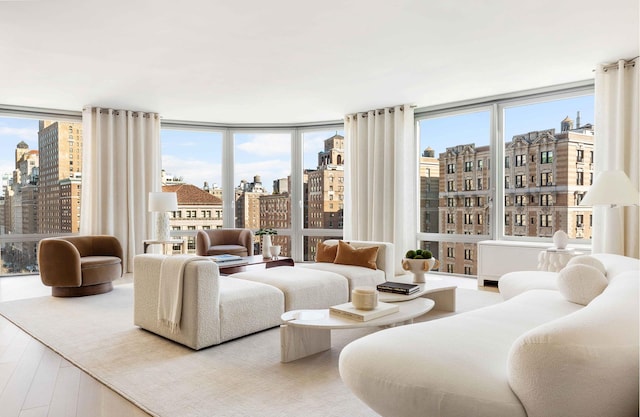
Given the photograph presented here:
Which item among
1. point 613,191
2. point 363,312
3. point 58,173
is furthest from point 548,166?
point 58,173

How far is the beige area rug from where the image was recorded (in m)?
2.31

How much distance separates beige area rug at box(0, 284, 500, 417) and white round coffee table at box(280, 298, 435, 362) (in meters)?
0.07

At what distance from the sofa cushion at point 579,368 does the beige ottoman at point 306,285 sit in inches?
95.6

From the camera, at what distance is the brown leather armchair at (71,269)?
4895 mm

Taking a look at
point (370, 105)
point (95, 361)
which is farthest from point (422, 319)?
point (370, 105)

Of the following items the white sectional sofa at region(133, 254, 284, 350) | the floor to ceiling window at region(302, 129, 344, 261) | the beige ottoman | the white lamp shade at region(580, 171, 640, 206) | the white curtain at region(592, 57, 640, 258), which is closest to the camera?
the white sectional sofa at region(133, 254, 284, 350)

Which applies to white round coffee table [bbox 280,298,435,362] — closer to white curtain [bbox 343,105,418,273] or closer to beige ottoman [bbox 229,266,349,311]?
beige ottoman [bbox 229,266,349,311]

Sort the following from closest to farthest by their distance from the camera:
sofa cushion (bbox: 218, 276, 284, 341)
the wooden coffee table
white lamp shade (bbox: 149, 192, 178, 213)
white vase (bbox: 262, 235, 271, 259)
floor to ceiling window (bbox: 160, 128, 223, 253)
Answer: sofa cushion (bbox: 218, 276, 284, 341), the wooden coffee table, white vase (bbox: 262, 235, 271, 259), white lamp shade (bbox: 149, 192, 178, 213), floor to ceiling window (bbox: 160, 128, 223, 253)

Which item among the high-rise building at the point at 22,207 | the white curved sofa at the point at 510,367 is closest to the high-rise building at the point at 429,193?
the white curved sofa at the point at 510,367

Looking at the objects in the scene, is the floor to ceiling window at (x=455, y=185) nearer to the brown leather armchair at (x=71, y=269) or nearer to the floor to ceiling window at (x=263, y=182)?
the floor to ceiling window at (x=263, y=182)

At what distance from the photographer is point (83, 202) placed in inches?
267

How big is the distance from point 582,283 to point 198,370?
242 cm

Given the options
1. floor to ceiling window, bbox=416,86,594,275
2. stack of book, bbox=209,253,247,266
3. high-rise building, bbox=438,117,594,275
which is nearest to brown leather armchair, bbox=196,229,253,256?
stack of book, bbox=209,253,247,266

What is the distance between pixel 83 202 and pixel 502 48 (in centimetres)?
602
